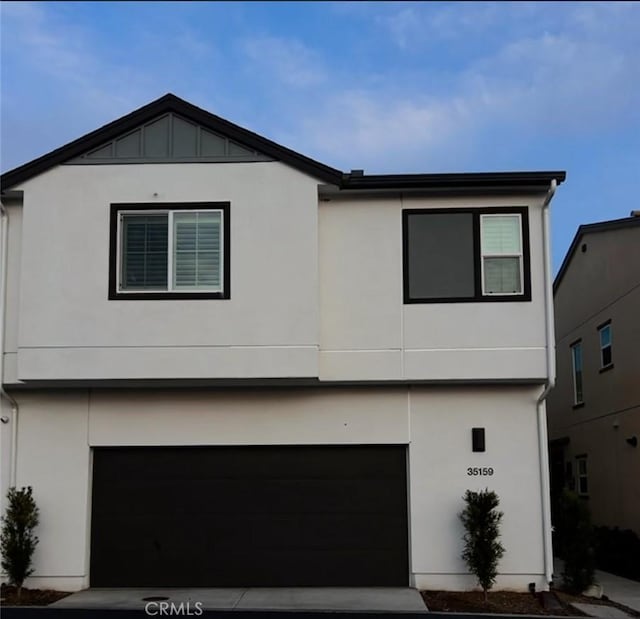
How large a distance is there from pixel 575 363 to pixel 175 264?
1110 cm

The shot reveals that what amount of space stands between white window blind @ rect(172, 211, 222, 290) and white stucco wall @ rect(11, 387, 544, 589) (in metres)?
1.64

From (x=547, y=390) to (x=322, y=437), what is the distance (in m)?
3.19

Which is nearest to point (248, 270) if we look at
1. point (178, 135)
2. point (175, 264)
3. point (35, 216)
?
point (175, 264)

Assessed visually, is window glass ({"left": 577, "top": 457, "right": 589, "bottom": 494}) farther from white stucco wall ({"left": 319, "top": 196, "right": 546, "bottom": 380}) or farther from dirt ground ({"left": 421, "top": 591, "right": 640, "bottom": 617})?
white stucco wall ({"left": 319, "top": 196, "right": 546, "bottom": 380})

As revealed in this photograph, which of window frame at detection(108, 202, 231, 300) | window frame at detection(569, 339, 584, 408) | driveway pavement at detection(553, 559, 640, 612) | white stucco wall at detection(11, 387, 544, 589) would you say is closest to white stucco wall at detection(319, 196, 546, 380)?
white stucco wall at detection(11, 387, 544, 589)

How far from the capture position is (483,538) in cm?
1141

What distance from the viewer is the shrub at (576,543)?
38.0ft

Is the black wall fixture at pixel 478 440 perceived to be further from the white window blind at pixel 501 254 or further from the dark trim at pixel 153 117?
the dark trim at pixel 153 117

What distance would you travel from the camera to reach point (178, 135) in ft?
40.1

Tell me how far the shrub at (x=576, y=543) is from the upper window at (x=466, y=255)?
2.90 metres

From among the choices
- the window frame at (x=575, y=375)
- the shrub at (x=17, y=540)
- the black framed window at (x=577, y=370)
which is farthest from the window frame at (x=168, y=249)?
the black framed window at (x=577, y=370)

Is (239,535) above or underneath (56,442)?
underneath

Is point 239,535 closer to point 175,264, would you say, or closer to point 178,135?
point 175,264

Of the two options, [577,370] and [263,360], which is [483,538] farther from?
[577,370]
